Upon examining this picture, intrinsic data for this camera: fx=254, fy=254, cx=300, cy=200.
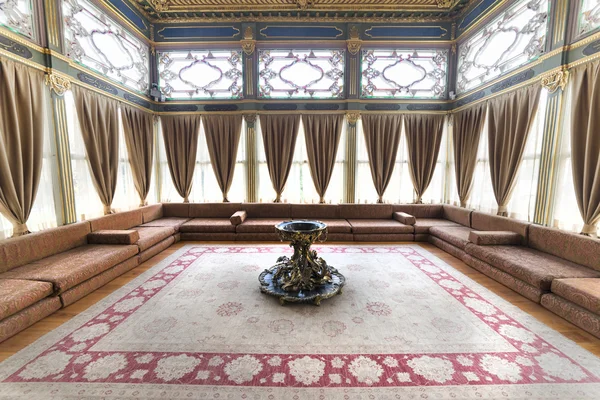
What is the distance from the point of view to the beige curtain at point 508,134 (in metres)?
3.95

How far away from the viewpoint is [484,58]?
4945 mm

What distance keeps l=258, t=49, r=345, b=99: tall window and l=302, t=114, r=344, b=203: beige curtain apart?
0.57 metres

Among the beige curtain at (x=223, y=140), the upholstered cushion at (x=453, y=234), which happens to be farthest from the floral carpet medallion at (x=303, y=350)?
the beige curtain at (x=223, y=140)

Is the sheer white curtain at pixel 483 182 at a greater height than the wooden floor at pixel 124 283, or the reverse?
the sheer white curtain at pixel 483 182

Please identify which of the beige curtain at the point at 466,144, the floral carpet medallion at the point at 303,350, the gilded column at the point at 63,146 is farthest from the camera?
the beige curtain at the point at 466,144

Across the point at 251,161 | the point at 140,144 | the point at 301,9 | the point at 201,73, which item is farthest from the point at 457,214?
the point at 140,144

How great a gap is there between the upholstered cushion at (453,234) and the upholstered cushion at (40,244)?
19.1ft

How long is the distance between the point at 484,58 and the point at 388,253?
424 centimetres

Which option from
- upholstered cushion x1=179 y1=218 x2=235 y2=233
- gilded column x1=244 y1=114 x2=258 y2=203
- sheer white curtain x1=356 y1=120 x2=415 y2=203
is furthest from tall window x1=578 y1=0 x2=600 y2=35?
upholstered cushion x1=179 y1=218 x2=235 y2=233

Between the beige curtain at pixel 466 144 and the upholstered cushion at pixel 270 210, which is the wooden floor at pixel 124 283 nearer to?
the beige curtain at pixel 466 144

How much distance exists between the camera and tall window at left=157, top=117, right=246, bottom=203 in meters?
6.11

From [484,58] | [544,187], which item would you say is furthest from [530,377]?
[484,58]

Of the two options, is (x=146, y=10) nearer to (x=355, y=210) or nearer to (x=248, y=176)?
(x=248, y=176)

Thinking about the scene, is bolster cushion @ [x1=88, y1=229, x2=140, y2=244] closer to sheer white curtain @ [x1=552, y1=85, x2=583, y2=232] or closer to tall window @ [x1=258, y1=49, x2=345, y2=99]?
tall window @ [x1=258, y1=49, x2=345, y2=99]
